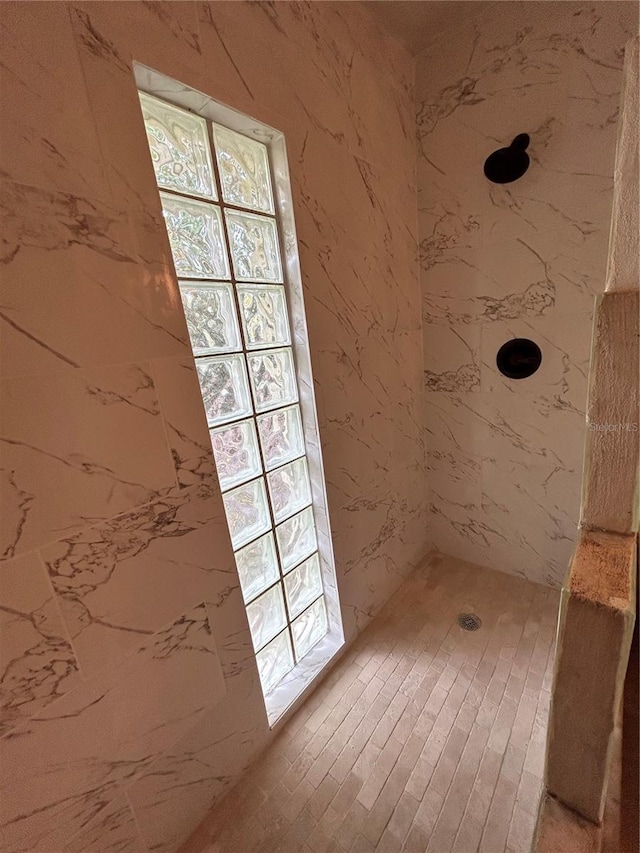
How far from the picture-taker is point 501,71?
143 centimetres

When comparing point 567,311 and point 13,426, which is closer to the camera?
point 13,426

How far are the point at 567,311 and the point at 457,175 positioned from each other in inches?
32.4

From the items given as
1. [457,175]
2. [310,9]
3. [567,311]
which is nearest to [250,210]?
[310,9]

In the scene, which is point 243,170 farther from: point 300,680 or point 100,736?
point 300,680

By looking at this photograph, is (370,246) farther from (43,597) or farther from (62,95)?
(43,597)

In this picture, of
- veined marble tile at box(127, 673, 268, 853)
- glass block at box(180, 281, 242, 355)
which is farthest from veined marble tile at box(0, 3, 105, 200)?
veined marble tile at box(127, 673, 268, 853)

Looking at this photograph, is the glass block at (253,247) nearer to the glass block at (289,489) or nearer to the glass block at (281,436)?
the glass block at (281,436)

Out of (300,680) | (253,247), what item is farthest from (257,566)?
(253,247)

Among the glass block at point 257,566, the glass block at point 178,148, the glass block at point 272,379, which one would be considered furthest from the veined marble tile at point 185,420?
the glass block at point 178,148

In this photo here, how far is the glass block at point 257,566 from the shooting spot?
124 cm

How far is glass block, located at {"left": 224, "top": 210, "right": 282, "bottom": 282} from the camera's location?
43.8 inches

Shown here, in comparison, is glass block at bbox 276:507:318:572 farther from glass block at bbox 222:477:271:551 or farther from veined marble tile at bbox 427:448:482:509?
veined marble tile at bbox 427:448:482:509

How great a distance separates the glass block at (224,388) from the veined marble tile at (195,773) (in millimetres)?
896

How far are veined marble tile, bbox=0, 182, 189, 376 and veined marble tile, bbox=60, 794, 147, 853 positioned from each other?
1094 millimetres
